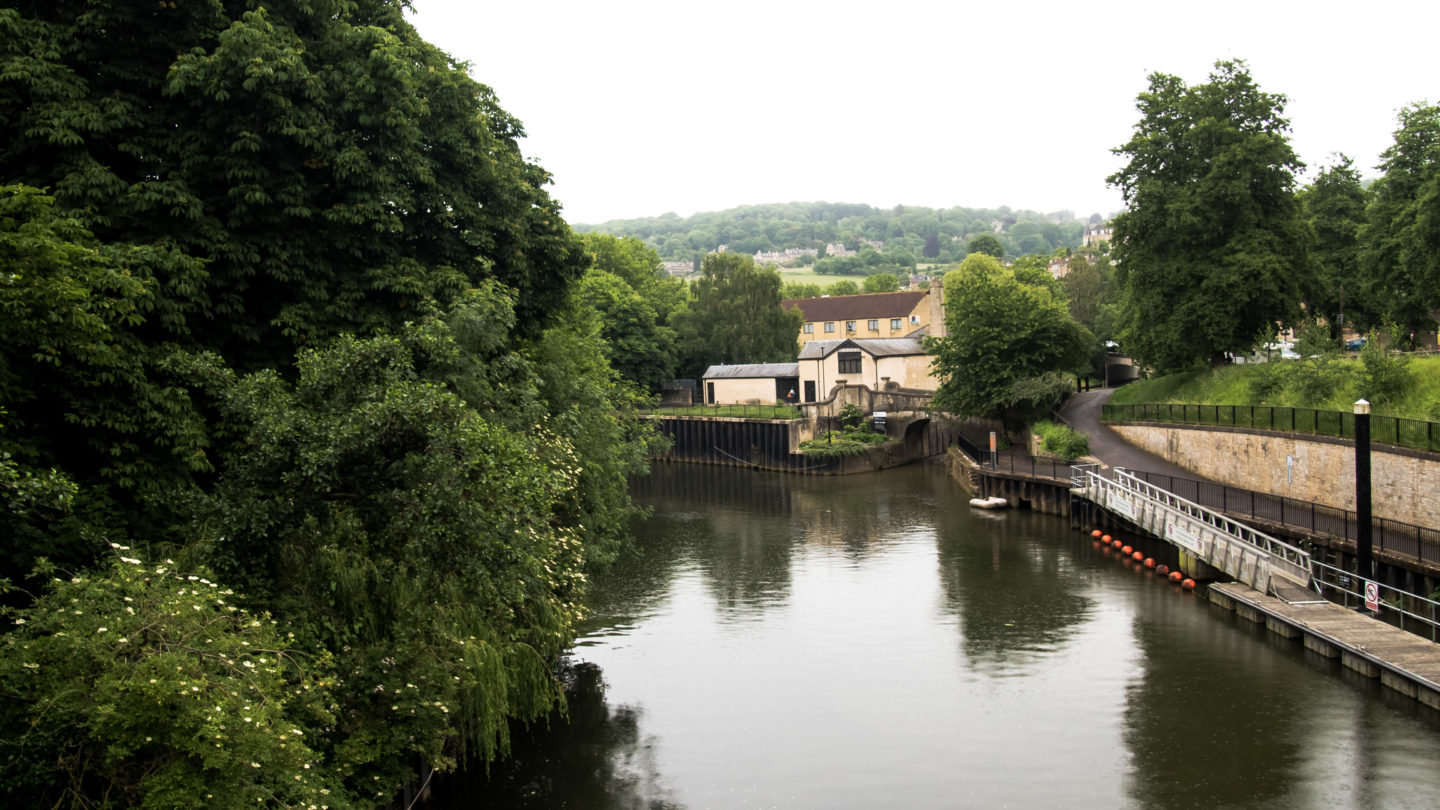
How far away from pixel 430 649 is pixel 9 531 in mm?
5430

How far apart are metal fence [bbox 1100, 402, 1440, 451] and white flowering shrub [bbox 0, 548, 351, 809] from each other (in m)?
27.2

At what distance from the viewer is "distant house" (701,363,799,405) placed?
246 feet

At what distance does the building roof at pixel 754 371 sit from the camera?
74.9m

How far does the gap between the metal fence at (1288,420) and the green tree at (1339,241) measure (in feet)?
28.0

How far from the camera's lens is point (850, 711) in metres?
21.0

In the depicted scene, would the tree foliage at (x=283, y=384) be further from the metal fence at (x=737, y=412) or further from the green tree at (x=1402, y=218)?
the metal fence at (x=737, y=412)

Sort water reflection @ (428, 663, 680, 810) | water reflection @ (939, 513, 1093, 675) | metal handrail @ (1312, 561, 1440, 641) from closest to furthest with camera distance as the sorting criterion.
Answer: water reflection @ (428, 663, 680, 810)
metal handrail @ (1312, 561, 1440, 641)
water reflection @ (939, 513, 1093, 675)

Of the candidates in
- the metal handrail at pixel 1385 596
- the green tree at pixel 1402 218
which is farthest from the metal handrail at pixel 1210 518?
the green tree at pixel 1402 218

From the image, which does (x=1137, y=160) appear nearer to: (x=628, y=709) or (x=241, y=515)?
(x=628, y=709)

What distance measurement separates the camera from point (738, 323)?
8619 centimetres

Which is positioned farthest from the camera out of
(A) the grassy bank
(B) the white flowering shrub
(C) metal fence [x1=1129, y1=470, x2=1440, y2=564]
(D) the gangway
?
(A) the grassy bank

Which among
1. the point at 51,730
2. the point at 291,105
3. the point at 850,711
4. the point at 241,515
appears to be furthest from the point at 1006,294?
the point at 51,730

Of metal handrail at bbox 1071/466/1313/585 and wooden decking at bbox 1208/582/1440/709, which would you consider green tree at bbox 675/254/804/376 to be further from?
wooden decking at bbox 1208/582/1440/709

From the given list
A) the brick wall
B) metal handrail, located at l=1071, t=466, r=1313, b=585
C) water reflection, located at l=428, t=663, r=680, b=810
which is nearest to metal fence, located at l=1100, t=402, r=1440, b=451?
the brick wall
